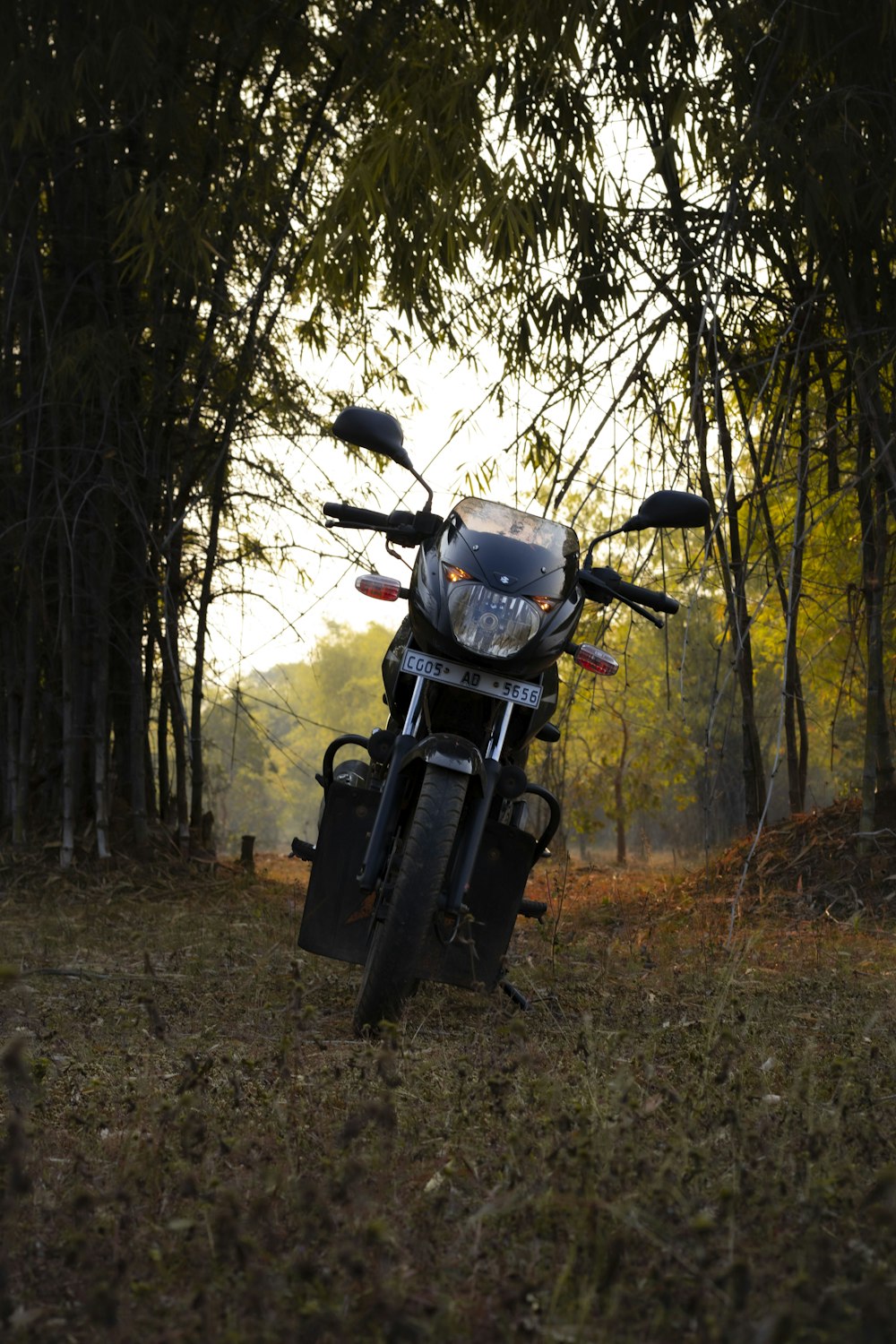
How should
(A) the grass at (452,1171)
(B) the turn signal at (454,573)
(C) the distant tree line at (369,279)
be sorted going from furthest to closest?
(C) the distant tree line at (369,279) < (B) the turn signal at (454,573) < (A) the grass at (452,1171)

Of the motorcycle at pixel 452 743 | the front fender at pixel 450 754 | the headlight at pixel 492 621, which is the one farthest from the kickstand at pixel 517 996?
the headlight at pixel 492 621

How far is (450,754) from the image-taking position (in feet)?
8.78

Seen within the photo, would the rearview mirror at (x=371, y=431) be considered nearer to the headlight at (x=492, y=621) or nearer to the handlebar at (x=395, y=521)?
the handlebar at (x=395, y=521)

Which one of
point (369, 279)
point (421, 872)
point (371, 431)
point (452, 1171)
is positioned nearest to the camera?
point (452, 1171)

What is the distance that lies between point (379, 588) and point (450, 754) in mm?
528

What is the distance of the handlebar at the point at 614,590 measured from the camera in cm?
312

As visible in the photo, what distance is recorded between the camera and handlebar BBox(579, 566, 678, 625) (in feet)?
10.2

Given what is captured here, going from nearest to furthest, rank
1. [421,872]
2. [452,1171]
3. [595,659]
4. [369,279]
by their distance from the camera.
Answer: [452,1171]
[421,872]
[595,659]
[369,279]

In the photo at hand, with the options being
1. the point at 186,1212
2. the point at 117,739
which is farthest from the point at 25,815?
the point at 186,1212

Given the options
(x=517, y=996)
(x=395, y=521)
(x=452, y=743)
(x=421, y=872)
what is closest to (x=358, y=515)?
(x=395, y=521)

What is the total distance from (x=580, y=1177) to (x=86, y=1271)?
2.06 feet

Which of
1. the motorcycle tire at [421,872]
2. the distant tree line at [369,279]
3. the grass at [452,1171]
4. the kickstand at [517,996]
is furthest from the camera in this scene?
the distant tree line at [369,279]

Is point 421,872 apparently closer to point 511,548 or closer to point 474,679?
point 474,679

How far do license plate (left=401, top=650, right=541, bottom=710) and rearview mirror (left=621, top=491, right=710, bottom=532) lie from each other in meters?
0.49
